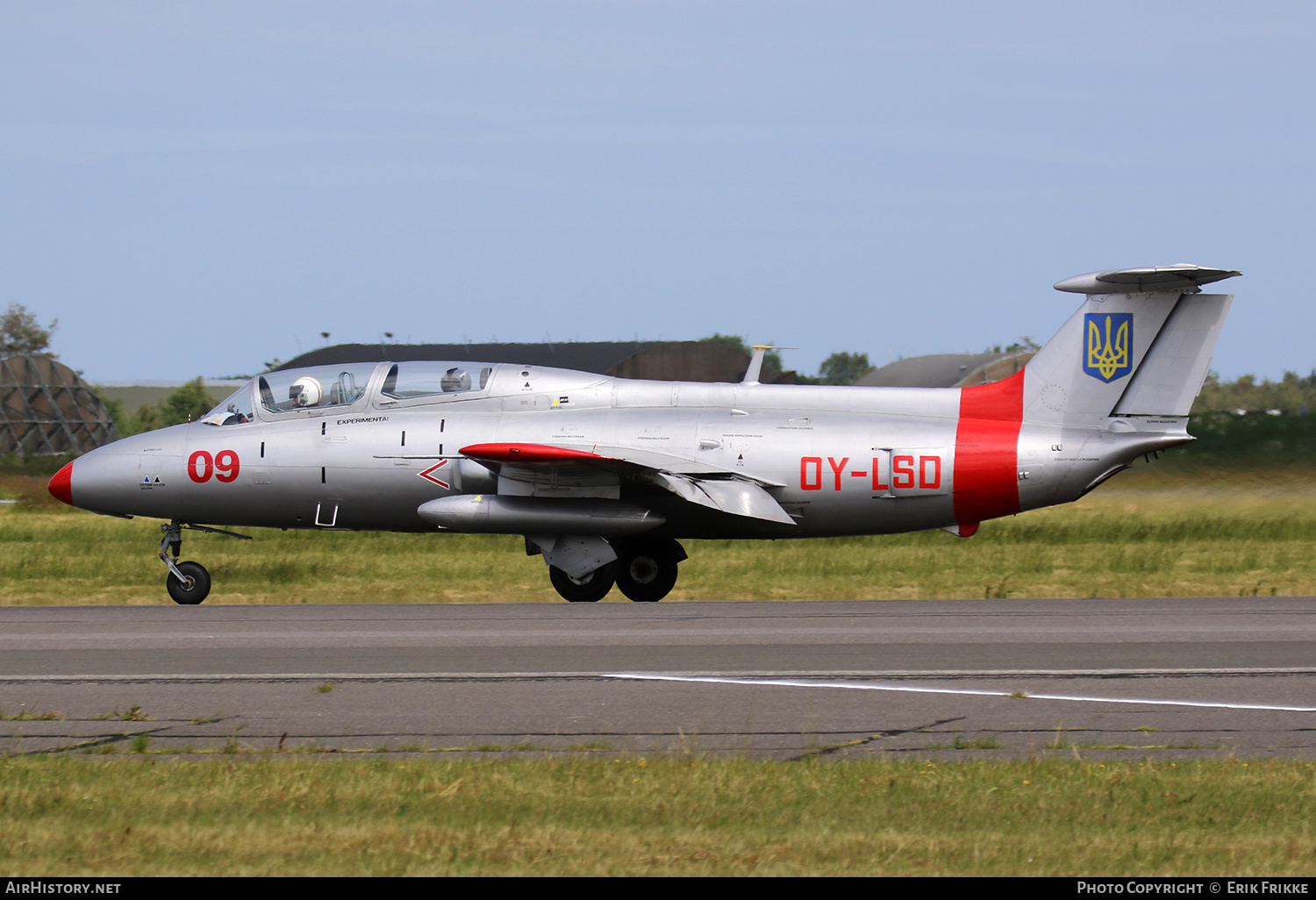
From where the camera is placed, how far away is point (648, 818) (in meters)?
6.30

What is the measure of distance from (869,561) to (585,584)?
6.50 meters

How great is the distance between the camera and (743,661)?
1097cm

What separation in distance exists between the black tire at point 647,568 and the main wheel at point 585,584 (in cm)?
27

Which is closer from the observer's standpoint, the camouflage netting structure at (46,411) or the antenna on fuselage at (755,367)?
the antenna on fuselage at (755,367)

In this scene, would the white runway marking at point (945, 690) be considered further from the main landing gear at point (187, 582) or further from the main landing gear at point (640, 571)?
the main landing gear at point (187, 582)

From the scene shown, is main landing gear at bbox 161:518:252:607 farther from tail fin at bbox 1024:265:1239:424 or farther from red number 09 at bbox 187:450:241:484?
tail fin at bbox 1024:265:1239:424

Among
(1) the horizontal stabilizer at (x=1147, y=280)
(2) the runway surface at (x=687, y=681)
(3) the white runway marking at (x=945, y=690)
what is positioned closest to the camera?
(2) the runway surface at (x=687, y=681)

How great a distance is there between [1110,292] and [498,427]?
793 centimetres

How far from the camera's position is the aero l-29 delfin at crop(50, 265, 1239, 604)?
16.4 metres

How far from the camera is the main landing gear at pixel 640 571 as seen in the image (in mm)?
17469

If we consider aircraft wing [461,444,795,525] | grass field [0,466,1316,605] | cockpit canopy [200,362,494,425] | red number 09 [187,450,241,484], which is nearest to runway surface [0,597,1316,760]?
aircraft wing [461,444,795,525]

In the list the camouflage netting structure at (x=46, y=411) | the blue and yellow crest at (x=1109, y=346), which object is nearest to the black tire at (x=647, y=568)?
the blue and yellow crest at (x=1109, y=346)
